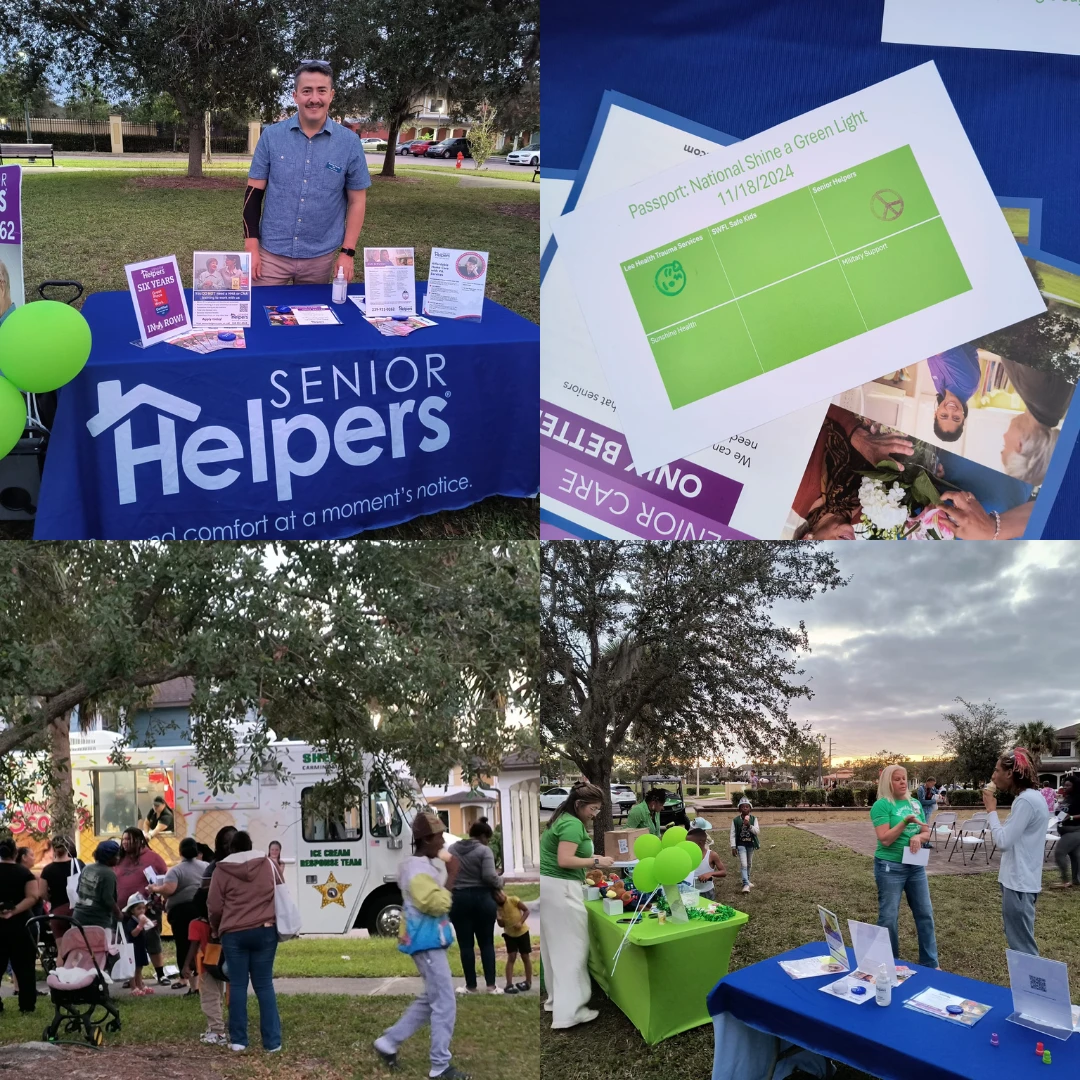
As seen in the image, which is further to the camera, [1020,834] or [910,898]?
[910,898]

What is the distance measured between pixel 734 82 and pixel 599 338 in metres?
1.06

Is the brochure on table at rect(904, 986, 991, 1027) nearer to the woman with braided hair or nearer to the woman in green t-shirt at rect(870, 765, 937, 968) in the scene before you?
the woman with braided hair

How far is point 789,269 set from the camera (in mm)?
3887

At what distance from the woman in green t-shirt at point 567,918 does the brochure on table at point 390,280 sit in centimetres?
181

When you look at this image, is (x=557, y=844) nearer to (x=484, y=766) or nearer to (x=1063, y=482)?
(x=484, y=766)

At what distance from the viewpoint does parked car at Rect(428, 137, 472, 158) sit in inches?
177

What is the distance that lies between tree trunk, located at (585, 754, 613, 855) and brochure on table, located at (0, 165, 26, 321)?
224cm

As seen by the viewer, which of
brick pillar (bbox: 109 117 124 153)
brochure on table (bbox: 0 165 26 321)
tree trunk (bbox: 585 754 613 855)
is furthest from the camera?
brick pillar (bbox: 109 117 124 153)

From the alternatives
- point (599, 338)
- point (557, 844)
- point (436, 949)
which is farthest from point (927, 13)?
point (436, 949)

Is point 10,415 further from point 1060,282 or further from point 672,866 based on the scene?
point 1060,282

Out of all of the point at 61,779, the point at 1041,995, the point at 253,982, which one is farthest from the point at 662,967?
the point at 61,779

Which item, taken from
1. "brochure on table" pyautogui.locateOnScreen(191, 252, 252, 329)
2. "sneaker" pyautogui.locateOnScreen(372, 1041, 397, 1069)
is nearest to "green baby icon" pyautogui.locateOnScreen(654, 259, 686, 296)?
"brochure on table" pyautogui.locateOnScreen(191, 252, 252, 329)

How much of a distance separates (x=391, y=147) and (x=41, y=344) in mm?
1943

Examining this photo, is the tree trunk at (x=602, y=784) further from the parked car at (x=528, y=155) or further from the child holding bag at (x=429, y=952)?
the parked car at (x=528, y=155)
